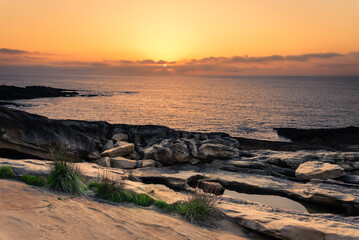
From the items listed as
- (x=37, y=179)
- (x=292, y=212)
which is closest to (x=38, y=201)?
(x=37, y=179)

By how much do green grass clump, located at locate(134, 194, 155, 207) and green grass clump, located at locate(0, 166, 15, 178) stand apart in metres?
4.93

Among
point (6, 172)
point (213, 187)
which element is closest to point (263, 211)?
point (213, 187)

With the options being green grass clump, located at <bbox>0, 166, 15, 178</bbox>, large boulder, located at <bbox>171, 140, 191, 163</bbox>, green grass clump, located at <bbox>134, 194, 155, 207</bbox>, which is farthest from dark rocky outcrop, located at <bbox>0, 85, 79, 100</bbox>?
green grass clump, located at <bbox>134, 194, 155, 207</bbox>

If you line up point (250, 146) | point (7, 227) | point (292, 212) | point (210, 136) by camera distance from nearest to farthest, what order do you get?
point (7, 227) → point (292, 212) → point (250, 146) → point (210, 136)

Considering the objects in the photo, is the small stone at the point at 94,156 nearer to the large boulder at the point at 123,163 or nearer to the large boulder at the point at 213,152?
the large boulder at the point at 123,163

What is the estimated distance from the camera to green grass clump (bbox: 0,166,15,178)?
976 centimetres

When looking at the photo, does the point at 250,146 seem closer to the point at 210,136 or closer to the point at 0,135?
the point at 210,136

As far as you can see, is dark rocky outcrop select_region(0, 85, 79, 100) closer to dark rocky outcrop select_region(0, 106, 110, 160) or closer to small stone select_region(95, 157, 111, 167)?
dark rocky outcrop select_region(0, 106, 110, 160)

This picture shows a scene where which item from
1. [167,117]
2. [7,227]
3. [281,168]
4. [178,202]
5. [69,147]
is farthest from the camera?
[167,117]

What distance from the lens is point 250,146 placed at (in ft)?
99.7

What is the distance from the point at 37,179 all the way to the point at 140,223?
4674mm

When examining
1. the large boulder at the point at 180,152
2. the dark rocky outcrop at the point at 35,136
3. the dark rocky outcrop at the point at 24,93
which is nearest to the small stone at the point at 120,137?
the dark rocky outcrop at the point at 35,136

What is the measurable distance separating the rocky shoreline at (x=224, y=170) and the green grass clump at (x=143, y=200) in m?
0.85

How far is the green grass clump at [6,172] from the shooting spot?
976 cm
